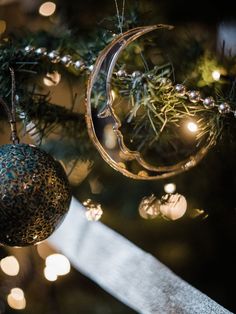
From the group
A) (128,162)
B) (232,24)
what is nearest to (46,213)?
(128,162)

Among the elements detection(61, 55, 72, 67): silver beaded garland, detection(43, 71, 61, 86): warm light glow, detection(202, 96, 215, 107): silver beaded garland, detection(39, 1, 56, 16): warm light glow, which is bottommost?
detection(39, 1, 56, 16): warm light glow

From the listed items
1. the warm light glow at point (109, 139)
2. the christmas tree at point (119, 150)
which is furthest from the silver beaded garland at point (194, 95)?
the warm light glow at point (109, 139)

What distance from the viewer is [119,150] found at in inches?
26.4

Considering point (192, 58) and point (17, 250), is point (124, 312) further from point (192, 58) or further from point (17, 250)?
point (192, 58)

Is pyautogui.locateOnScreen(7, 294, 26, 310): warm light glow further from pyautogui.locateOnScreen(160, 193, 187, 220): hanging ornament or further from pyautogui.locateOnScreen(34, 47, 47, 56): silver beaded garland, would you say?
pyautogui.locateOnScreen(34, 47, 47, 56): silver beaded garland

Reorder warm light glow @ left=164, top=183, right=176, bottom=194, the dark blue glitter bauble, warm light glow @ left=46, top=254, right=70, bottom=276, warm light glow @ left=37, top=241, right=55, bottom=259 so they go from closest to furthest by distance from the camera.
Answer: the dark blue glitter bauble < warm light glow @ left=164, top=183, right=176, bottom=194 < warm light glow @ left=46, top=254, right=70, bottom=276 < warm light glow @ left=37, top=241, right=55, bottom=259

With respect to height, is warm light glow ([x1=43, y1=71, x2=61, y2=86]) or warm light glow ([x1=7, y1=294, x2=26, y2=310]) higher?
warm light glow ([x1=43, y1=71, x2=61, y2=86])

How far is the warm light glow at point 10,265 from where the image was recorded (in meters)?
0.78

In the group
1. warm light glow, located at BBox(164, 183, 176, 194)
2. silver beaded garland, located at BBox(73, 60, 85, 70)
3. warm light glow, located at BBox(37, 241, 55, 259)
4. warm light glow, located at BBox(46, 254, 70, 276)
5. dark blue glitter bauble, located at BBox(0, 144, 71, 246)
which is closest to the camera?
dark blue glitter bauble, located at BBox(0, 144, 71, 246)

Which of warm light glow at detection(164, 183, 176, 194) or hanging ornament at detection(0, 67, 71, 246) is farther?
warm light glow at detection(164, 183, 176, 194)

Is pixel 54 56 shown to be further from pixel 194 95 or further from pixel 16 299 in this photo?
pixel 16 299

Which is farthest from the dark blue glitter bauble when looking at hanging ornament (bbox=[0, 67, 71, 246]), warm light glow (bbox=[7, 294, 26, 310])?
warm light glow (bbox=[7, 294, 26, 310])

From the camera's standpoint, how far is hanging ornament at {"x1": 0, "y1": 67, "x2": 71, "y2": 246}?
1.39ft

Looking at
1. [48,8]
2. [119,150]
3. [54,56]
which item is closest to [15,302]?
[119,150]
